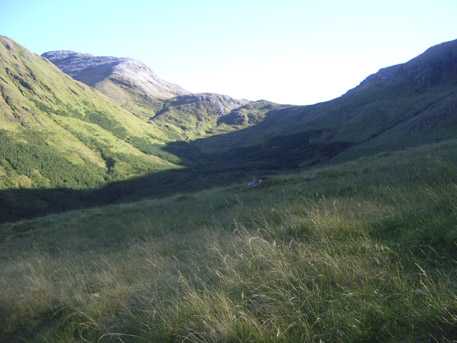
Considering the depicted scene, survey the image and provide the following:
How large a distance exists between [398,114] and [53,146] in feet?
435

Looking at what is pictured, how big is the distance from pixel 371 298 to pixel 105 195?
128 meters

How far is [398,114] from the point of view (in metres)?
102

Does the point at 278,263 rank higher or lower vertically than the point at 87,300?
higher

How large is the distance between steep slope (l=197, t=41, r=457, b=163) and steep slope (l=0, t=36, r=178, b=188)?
74.5 m

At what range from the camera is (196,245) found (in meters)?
7.92

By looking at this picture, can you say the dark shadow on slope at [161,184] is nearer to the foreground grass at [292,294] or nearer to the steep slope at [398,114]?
A: the steep slope at [398,114]

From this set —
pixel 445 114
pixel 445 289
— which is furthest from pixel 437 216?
pixel 445 114

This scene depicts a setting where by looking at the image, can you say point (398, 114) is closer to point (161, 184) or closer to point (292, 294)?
point (161, 184)

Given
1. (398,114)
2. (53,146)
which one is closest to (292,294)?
(398,114)

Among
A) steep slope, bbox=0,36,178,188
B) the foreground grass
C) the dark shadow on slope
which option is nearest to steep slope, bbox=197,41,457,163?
the dark shadow on slope

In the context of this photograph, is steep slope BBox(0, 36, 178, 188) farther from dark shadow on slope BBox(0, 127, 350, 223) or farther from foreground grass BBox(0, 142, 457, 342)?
foreground grass BBox(0, 142, 457, 342)

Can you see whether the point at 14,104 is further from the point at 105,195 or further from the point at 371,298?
the point at 371,298

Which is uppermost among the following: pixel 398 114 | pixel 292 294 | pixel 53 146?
pixel 53 146

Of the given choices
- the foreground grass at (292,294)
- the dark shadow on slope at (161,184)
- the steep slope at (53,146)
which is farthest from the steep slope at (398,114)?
the steep slope at (53,146)
